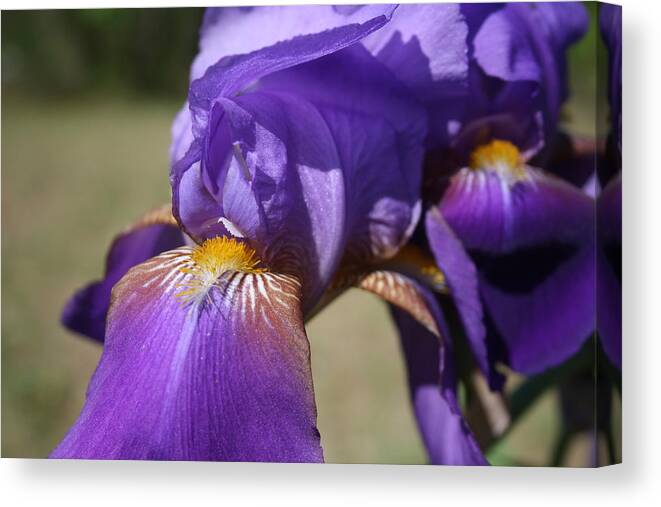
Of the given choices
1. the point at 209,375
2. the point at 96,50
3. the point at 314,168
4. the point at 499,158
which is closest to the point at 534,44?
the point at 499,158

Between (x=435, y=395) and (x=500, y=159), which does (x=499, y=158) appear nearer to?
(x=500, y=159)

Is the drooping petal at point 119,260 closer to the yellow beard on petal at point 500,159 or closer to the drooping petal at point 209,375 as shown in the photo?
the drooping petal at point 209,375

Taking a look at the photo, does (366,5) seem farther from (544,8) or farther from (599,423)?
(599,423)

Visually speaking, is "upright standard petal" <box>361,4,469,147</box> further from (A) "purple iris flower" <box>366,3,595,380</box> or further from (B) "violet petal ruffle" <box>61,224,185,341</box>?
(B) "violet petal ruffle" <box>61,224,185,341</box>

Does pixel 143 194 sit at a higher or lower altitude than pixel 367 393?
higher

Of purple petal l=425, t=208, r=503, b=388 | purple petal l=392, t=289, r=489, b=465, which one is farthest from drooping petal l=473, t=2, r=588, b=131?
purple petal l=392, t=289, r=489, b=465

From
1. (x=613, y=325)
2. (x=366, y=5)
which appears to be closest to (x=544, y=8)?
(x=366, y=5)
